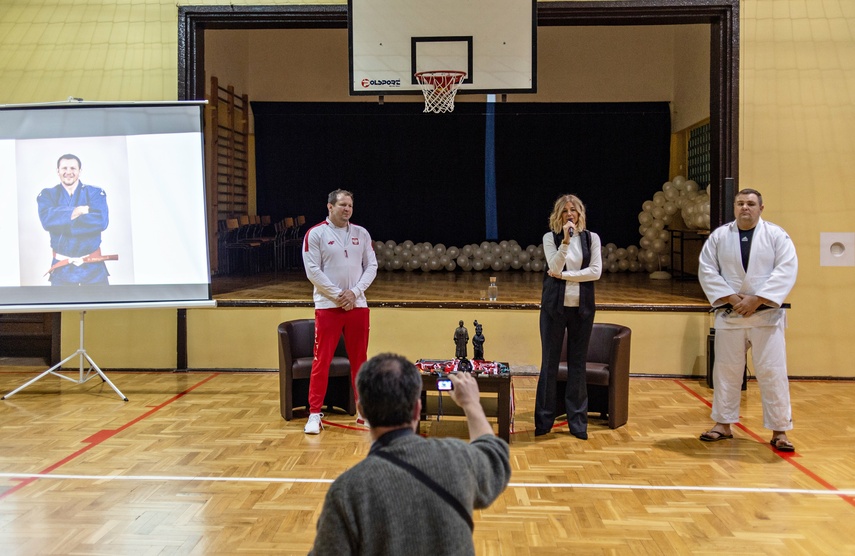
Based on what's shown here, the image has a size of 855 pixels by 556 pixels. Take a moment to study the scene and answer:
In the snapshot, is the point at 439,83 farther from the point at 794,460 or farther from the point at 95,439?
the point at 794,460

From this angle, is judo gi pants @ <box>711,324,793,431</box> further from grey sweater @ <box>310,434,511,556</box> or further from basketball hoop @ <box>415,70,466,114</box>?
grey sweater @ <box>310,434,511,556</box>

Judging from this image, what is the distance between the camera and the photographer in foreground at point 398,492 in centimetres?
170

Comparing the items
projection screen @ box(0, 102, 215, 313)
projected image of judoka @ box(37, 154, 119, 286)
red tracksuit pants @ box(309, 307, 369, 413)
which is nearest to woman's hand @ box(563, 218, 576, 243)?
→ red tracksuit pants @ box(309, 307, 369, 413)

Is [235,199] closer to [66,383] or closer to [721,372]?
[66,383]

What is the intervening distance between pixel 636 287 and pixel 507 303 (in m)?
2.85

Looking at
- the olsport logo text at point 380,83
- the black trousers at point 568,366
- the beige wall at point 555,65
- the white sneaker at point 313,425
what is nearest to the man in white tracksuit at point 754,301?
the black trousers at point 568,366

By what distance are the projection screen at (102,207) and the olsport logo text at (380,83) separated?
1383 mm

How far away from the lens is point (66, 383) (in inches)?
269

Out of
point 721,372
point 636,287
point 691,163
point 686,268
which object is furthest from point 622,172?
point 721,372

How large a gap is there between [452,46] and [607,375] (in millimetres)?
3046

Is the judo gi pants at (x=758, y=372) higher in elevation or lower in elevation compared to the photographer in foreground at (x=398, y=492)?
lower

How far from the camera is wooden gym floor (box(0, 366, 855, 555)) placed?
11.3 feet

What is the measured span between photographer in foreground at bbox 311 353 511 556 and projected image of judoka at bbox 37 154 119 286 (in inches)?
196

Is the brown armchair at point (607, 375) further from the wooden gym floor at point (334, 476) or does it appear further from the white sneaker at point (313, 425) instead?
the white sneaker at point (313, 425)
